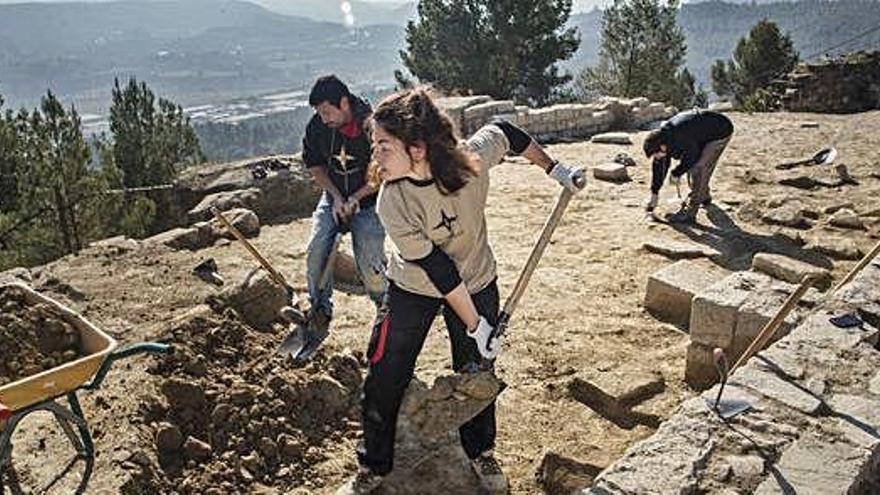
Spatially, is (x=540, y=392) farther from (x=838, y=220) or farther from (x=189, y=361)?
(x=838, y=220)

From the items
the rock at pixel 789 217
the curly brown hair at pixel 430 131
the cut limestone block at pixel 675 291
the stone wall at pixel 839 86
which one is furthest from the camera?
the stone wall at pixel 839 86

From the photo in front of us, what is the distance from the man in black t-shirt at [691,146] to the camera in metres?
7.25

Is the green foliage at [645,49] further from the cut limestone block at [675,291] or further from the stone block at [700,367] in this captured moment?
the stone block at [700,367]

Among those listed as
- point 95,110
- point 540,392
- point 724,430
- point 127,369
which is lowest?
point 95,110

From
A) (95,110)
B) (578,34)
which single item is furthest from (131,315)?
(95,110)

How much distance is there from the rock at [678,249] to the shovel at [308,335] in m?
3.29

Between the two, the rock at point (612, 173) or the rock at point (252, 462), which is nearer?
the rock at point (252, 462)

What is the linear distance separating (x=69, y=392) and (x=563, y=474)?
217 cm

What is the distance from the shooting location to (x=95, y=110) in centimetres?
18125

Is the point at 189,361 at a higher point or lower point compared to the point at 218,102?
higher

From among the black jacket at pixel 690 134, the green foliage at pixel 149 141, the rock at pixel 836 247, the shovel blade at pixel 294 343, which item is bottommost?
the green foliage at pixel 149 141

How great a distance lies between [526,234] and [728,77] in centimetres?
2519

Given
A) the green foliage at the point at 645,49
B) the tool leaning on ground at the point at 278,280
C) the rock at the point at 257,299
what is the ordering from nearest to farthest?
the tool leaning on ground at the point at 278,280, the rock at the point at 257,299, the green foliage at the point at 645,49

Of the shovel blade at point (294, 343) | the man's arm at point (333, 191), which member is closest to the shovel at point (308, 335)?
the shovel blade at point (294, 343)
